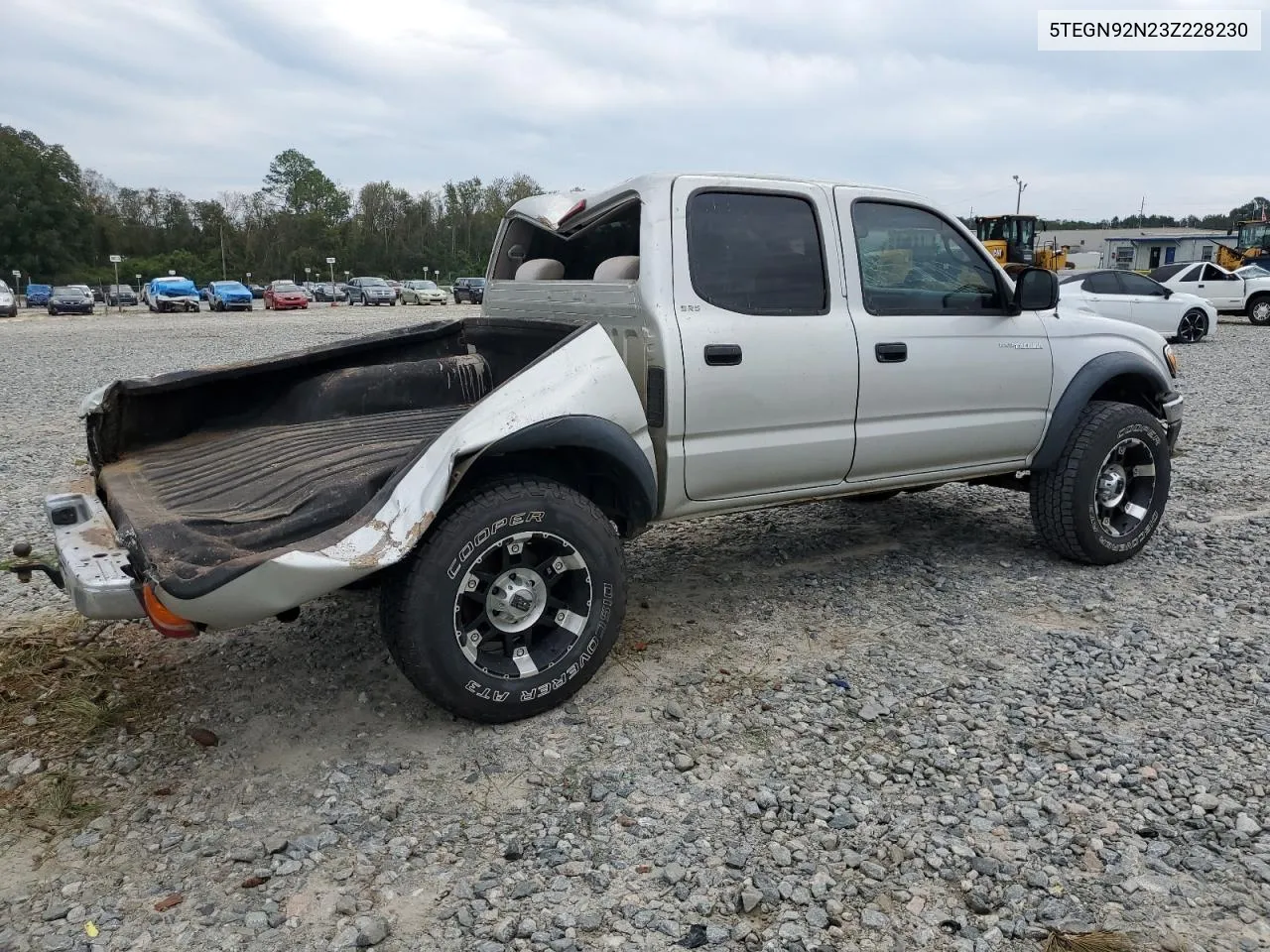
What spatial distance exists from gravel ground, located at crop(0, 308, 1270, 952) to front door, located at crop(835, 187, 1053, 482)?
0.76 meters

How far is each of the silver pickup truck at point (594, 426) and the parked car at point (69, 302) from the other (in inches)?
1606

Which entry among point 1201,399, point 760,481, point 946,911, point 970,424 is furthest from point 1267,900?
point 1201,399

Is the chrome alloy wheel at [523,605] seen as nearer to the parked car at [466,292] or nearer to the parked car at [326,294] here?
the parked car at [466,292]

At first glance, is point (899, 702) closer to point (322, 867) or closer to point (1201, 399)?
point (322, 867)

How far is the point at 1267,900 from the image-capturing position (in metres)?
2.46

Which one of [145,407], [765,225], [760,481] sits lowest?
[760,481]

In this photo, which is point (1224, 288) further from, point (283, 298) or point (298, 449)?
point (283, 298)

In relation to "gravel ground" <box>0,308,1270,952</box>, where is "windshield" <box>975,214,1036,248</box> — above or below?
A: above

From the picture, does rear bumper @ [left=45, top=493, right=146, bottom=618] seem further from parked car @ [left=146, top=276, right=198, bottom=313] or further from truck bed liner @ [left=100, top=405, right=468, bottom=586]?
parked car @ [left=146, top=276, right=198, bottom=313]

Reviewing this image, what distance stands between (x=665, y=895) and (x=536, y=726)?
99 cm

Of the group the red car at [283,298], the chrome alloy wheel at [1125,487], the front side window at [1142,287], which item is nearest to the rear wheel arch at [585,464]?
the chrome alloy wheel at [1125,487]

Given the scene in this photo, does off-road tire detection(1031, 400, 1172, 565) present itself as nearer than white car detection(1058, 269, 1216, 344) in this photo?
Yes

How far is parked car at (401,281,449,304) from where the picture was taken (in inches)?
1831

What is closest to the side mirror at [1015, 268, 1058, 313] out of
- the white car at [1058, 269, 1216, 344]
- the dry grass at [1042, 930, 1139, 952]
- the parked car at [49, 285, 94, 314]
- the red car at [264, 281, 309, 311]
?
the dry grass at [1042, 930, 1139, 952]
